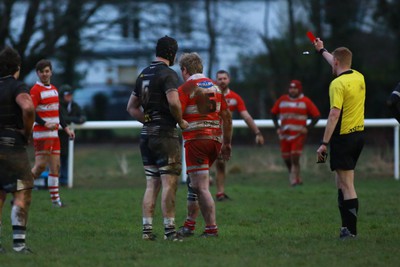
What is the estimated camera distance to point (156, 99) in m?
9.23

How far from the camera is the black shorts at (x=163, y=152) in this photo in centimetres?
924

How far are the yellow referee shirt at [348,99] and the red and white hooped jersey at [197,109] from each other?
1.29m

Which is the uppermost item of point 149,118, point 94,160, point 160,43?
point 160,43

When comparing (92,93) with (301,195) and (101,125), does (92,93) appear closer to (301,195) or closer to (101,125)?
(101,125)

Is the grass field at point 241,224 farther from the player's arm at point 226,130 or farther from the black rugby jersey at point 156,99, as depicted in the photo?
the black rugby jersey at point 156,99

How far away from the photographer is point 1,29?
2753 cm

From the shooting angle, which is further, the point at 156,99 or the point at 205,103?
the point at 205,103

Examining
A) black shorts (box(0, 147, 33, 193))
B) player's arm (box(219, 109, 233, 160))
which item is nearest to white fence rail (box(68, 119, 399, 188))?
player's arm (box(219, 109, 233, 160))

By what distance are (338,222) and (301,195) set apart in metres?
3.60

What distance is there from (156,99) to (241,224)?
2603mm

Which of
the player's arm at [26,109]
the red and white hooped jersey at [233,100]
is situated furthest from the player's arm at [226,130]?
the red and white hooped jersey at [233,100]

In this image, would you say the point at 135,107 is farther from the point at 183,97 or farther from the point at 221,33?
the point at 221,33

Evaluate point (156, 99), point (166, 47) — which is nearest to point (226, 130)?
point (156, 99)

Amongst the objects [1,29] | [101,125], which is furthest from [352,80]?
[1,29]
